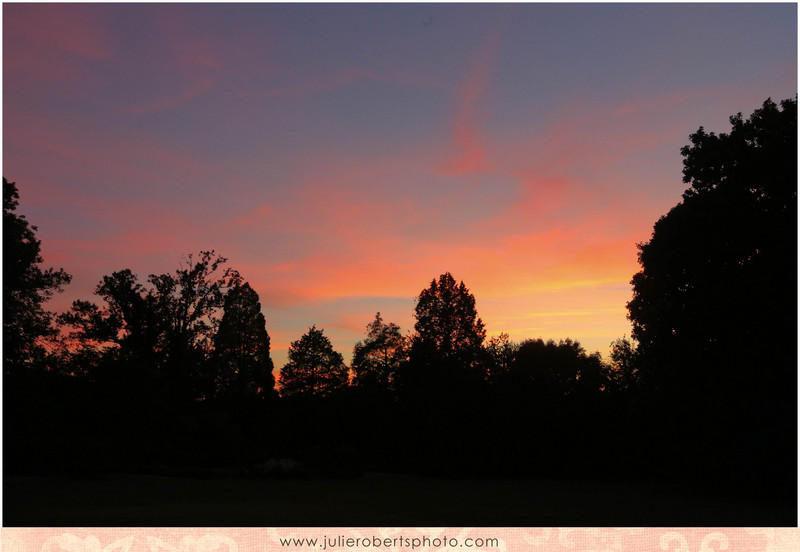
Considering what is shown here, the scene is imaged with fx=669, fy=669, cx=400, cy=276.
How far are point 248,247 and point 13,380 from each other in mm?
9537

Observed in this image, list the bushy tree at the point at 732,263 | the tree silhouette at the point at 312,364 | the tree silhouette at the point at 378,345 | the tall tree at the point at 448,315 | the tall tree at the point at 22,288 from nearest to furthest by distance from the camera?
the bushy tree at the point at 732,263, the tall tree at the point at 22,288, the tall tree at the point at 448,315, the tree silhouette at the point at 378,345, the tree silhouette at the point at 312,364

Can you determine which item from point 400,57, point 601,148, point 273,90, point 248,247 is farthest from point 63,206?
point 601,148

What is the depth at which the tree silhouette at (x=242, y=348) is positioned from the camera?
3756 centimetres

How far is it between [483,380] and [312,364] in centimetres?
2602

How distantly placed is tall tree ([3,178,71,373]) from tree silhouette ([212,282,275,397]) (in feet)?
39.8

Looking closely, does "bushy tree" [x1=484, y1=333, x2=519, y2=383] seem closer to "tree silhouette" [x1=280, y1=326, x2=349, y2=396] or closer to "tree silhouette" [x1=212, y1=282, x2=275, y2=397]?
"tree silhouette" [x1=280, y1=326, x2=349, y2=396]

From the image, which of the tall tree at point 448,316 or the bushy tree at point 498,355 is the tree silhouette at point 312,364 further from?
the bushy tree at point 498,355

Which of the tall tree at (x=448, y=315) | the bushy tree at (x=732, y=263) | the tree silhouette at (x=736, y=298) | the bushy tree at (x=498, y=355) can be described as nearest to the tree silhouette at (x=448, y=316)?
the tall tree at (x=448, y=315)

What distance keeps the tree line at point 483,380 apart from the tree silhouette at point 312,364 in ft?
36.0

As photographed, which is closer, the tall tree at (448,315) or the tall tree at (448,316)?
the tall tree at (448,316)

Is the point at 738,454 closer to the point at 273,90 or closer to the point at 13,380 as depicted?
the point at 273,90

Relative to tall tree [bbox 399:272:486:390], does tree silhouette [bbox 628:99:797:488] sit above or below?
below

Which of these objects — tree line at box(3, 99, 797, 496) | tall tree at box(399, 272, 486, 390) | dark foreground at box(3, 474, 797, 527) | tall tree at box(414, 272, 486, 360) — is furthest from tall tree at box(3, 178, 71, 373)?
tall tree at box(414, 272, 486, 360)

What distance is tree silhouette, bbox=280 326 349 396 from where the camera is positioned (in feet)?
188
